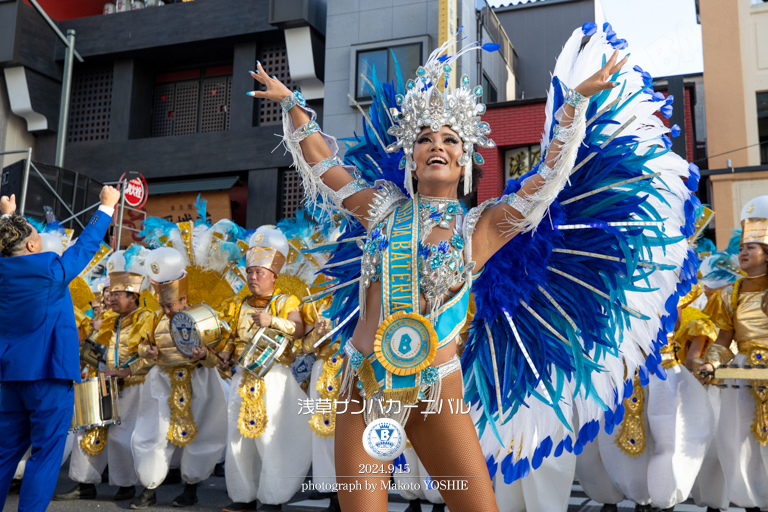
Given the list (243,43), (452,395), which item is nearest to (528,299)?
(452,395)

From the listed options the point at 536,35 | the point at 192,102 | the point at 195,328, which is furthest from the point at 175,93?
the point at 195,328

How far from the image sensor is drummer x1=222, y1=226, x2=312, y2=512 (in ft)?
14.3

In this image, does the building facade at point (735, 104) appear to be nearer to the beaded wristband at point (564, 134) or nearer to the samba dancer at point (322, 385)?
the samba dancer at point (322, 385)

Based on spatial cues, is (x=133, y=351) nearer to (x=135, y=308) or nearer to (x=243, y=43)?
(x=135, y=308)

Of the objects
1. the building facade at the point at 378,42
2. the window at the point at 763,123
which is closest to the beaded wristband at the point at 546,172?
the building facade at the point at 378,42

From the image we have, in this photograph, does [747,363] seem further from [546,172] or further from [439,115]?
[439,115]

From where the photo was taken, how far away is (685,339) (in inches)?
174

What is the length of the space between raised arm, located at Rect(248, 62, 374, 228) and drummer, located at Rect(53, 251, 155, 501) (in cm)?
295

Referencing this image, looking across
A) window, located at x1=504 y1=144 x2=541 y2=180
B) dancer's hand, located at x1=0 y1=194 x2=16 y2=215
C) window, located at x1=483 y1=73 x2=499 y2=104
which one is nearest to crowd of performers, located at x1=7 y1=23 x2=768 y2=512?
dancer's hand, located at x1=0 y1=194 x2=16 y2=215

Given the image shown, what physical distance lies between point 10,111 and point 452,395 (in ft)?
47.1

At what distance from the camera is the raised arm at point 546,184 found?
Result: 7.45 ft

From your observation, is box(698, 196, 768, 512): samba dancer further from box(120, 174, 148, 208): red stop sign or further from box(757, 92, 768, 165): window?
box(120, 174, 148, 208): red stop sign

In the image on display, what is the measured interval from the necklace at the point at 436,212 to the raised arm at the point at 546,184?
4.1 inches

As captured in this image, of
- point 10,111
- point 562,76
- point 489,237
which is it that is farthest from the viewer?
point 10,111
